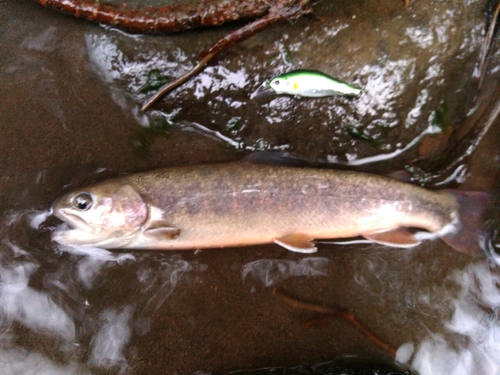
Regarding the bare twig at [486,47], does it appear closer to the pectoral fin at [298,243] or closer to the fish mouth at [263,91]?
the fish mouth at [263,91]

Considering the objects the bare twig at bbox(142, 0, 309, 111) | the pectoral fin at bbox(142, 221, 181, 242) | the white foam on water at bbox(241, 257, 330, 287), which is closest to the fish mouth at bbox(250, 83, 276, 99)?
the bare twig at bbox(142, 0, 309, 111)

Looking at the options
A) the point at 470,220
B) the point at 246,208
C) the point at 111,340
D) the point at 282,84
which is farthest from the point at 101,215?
the point at 470,220

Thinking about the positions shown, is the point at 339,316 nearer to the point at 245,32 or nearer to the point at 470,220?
the point at 470,220

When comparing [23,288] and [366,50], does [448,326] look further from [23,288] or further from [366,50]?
[23,288]

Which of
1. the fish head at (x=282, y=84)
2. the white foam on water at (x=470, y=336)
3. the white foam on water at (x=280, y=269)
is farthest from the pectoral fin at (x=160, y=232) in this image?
the white foam on water at (x=470, y=336)

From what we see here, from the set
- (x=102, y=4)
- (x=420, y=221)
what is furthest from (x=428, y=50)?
(x=102, y=4)

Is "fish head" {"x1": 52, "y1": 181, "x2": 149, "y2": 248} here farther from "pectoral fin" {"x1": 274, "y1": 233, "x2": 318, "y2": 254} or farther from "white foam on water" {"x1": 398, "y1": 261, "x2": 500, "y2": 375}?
"white foam on water" {"x1": 398, "y1": 261, "x2": 500, "y2": 375}
